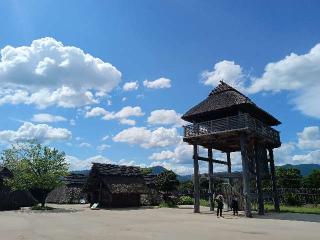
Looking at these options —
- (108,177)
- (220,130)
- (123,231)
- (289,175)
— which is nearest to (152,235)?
(123,231)

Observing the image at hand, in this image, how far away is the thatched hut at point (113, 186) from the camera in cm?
3950

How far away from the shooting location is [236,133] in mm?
27531

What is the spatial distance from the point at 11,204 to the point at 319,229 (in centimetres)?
3463

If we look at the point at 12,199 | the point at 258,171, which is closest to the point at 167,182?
the point at 258,171

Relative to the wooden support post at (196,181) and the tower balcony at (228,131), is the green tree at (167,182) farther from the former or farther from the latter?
the wooden support post at (196,181)

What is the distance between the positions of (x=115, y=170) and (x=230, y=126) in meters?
19.5

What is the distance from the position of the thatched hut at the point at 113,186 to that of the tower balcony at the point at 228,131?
12.2m

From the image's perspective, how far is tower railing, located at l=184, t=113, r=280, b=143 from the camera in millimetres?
26719

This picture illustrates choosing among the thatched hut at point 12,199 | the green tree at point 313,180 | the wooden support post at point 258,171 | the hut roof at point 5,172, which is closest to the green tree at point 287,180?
the green tree at point 313,180

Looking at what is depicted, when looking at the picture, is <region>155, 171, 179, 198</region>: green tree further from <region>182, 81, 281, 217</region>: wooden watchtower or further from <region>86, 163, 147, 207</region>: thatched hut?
<region>182, 81, 281, 217</region>: wooden watchtower

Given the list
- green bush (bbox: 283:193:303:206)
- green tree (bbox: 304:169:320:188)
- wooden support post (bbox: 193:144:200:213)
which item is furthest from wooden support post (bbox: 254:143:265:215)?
green tree (bbox: 304:169:320:188)

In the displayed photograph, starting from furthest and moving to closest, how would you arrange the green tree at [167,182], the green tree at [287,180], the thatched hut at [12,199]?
the green tree at [287,180]
the green tree at [167,182]
the thatched hut at [12,199]

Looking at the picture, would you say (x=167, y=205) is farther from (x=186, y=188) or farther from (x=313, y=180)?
(x=313, y=180)

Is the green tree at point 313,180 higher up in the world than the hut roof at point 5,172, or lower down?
higher up
